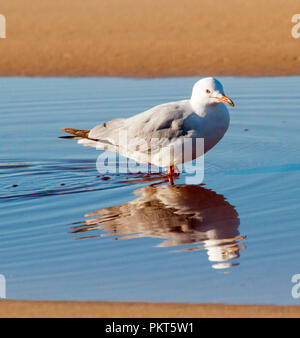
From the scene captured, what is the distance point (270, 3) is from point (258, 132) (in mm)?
12432

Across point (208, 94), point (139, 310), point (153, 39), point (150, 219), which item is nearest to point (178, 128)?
point (208, 94)

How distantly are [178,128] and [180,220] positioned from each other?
133 centimetres

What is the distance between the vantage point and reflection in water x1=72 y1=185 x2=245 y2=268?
6.43 meters

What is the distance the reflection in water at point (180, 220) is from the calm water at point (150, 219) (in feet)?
0.03

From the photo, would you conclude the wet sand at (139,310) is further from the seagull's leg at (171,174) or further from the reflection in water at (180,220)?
the seagull's leg at (171,174)

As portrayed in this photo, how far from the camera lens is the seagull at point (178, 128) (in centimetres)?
808

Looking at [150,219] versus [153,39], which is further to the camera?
[153,39]

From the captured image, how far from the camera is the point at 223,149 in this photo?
9547 mm

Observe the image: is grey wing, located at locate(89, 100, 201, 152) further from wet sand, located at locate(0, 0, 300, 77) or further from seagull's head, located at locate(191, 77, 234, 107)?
wet sand, located at locate(0, 0, 300, 77)

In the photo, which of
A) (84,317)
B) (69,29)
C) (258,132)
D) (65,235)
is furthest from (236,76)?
(84,317)

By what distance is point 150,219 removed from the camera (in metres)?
7.20

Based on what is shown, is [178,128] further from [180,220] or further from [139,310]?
[139,310]

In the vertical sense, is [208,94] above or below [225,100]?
above

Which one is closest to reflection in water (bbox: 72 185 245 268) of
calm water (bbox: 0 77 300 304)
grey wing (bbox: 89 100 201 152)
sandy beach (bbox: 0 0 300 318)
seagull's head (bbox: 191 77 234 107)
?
calm water (bbox: 0 77 300 304)
